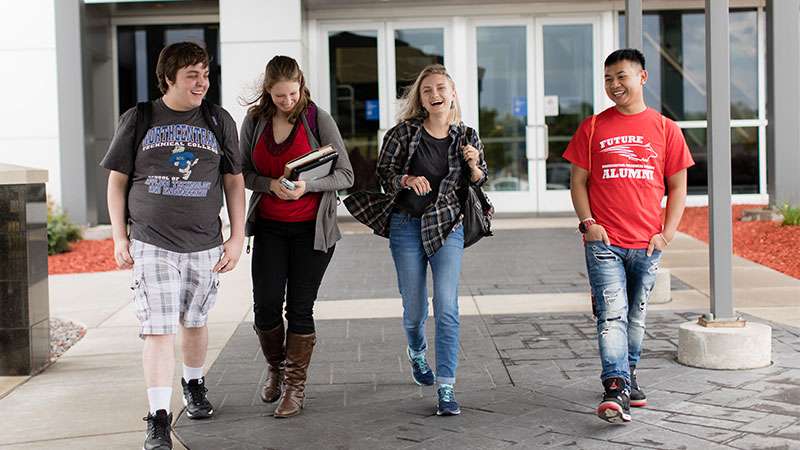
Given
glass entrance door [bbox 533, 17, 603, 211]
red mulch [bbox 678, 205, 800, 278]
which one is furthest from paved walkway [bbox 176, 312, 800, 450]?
glass entrance door [bbox 533, 17, 603, 211]

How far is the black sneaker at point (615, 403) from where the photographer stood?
507cm

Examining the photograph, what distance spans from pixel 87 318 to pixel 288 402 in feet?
13.3

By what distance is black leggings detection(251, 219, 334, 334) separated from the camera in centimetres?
564

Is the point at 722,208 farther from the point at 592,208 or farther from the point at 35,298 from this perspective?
the point at 35,298

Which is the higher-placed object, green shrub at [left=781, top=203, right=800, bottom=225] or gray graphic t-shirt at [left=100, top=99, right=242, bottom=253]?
gray graphic t-shirt at [left=100, top=99, right=242, bottom=253]

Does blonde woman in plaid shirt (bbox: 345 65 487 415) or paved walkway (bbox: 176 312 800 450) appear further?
blonde woman in plaid shirt (bbox: 345 65 487 415)

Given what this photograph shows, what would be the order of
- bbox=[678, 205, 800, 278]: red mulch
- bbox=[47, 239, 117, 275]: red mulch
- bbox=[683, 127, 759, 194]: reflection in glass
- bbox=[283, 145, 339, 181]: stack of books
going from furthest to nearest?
bbox=[683, 127, 759, 194]: reflection in glass → bbox=[47, 239, 117, 275]: red mulch → bbox=[678, 205, 800, 278]: red mulch → bbox=[283, 145, 339, 181]: stack of books

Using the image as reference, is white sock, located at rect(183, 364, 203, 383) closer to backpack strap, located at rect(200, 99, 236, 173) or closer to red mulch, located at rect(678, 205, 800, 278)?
backpack strap, located at rect(200, 99, 236, 173)

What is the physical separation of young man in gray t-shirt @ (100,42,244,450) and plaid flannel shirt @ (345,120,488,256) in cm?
90

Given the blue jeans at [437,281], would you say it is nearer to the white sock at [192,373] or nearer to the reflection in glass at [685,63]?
the white sock at [192,373]

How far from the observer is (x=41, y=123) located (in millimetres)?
16078

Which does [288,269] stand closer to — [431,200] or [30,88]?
[431,200]

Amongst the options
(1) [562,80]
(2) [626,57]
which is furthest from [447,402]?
(1) [562,80]

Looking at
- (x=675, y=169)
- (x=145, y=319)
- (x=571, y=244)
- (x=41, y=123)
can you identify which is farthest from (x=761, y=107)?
(x=145, y=319)
